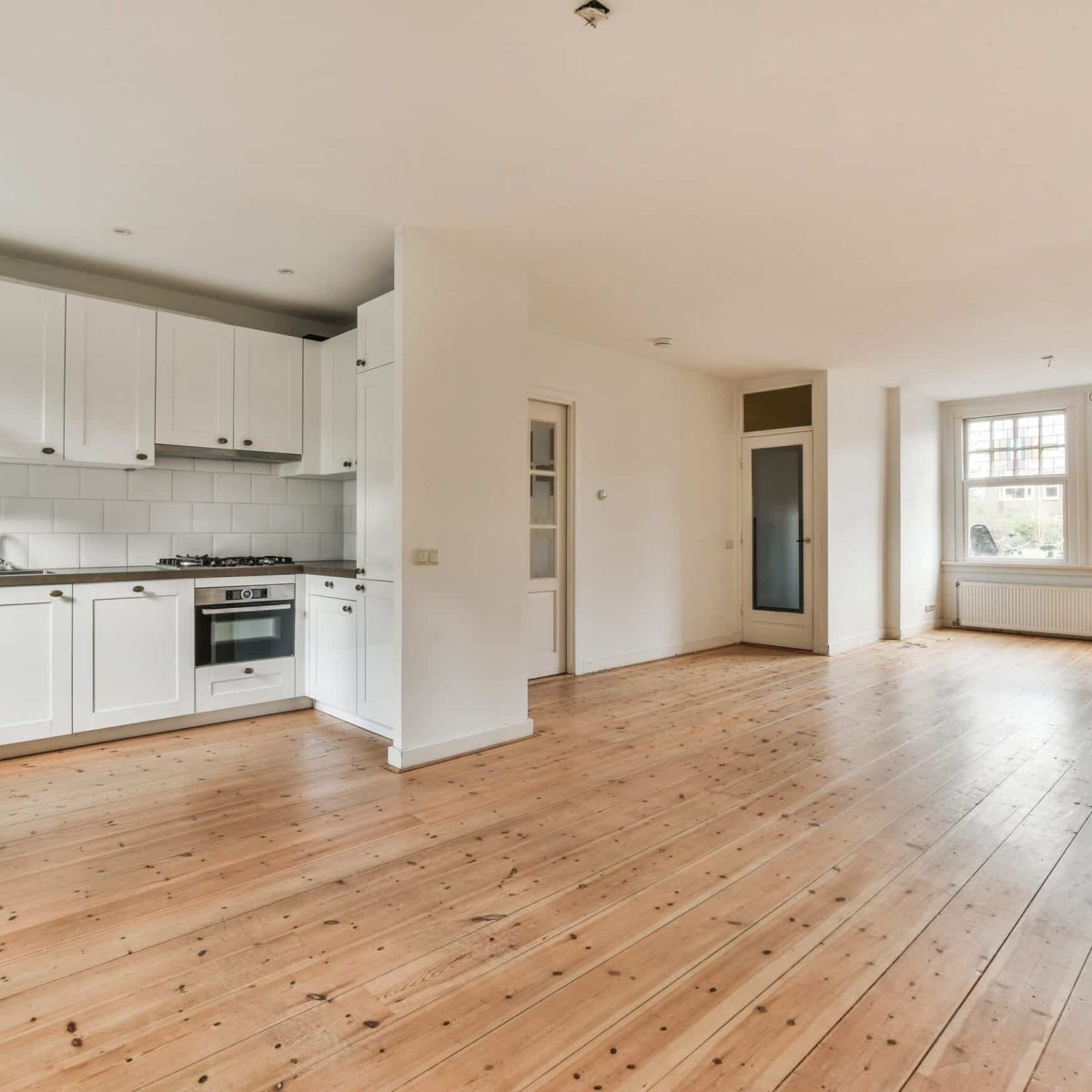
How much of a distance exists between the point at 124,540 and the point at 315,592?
120 cm

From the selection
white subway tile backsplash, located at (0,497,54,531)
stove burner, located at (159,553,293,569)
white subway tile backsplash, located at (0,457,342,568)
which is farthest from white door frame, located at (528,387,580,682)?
white subway tile backsplash, located at (0,497,54,531)

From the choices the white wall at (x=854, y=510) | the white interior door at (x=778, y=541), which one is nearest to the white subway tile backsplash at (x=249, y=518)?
the white interior door at (x=778, y=541)

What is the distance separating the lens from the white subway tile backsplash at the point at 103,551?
4.26 metres

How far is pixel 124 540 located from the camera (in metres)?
4.42

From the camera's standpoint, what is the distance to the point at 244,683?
4.40 meters

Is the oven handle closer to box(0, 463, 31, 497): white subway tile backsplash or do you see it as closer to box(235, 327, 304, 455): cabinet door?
box(235, 327, 304, 455): cabinet door

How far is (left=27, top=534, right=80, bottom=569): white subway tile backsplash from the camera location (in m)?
4.07

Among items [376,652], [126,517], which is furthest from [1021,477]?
[126,517]

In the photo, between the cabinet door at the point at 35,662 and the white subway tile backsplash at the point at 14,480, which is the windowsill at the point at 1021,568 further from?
the white subway tile backsplash at the point at 14,480

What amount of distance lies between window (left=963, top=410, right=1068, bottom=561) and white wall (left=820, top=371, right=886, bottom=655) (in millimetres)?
1668

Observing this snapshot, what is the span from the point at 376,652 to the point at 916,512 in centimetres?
672

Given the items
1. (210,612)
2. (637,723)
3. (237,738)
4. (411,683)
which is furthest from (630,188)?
(237,738)

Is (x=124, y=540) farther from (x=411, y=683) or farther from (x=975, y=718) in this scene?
(x=975, y=718)

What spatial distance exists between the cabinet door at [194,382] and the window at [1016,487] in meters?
8.14
